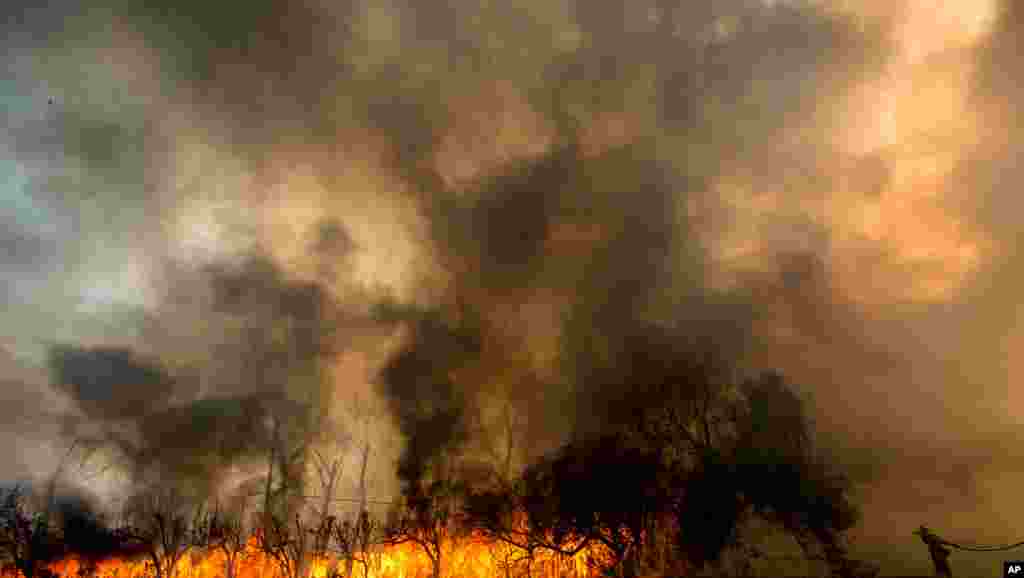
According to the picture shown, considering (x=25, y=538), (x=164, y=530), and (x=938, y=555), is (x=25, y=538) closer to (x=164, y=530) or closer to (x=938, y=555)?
(x=164, y=530)

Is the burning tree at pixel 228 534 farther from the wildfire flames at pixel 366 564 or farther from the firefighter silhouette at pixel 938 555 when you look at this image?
the firefighter silhouette at pixel 938 555

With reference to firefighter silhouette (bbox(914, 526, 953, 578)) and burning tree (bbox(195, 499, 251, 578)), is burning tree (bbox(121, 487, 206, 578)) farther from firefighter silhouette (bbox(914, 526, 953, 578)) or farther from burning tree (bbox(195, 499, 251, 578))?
firefighter silhouette (bbox(914, 526, 953, 578))

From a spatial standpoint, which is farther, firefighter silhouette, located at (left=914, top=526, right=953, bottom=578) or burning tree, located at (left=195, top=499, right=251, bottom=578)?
burning tree, located at (left=195, top=499, right=251, bottom=578)

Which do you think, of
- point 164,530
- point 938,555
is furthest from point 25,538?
point 938,555

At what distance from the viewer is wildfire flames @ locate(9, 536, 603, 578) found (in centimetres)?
7056

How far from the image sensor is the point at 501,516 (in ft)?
237

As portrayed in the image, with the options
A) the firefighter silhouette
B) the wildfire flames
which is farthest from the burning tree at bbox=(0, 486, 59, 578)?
the firefighter silhouette

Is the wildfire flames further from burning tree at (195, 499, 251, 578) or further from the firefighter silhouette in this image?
the firefighter silhouette

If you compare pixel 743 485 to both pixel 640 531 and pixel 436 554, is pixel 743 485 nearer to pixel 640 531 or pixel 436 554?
pixel 640 531

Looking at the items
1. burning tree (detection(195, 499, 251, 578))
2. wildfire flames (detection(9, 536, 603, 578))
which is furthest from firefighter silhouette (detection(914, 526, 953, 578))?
burning tree (detection(195, 499, 251, 578))

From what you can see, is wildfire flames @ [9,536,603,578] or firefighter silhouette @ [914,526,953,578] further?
wildfire flames @ [9,536,603,578]

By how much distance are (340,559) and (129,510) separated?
1370 inches

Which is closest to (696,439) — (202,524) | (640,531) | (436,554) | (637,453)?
(637,453)

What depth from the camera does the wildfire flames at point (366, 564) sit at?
232ft
